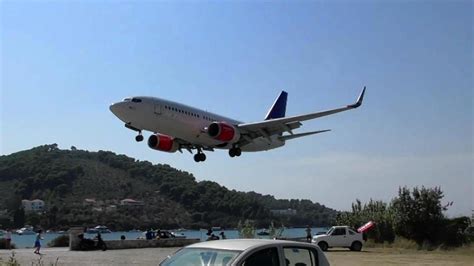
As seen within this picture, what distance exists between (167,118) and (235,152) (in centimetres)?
531

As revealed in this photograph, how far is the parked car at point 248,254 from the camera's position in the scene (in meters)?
7.72

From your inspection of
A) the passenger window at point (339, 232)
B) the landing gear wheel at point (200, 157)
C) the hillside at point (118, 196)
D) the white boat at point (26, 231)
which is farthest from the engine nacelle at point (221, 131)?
the white boat at point (26, 231)

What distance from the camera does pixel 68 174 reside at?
414 ft

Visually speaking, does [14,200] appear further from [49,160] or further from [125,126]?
[125,126]

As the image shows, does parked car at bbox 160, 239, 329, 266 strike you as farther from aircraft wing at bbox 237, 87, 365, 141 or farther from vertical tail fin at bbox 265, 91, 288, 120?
vertical tail fin at bbox 265, 91, 288, 120

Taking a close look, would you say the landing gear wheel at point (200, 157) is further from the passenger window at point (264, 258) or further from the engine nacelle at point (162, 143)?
the passenger window at point (264, 258)

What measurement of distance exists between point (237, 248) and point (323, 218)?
11437 centimetres

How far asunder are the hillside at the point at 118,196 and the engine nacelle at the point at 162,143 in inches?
2260

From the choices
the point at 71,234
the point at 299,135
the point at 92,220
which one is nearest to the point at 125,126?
the point at 71,234

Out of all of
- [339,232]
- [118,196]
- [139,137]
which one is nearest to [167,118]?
[139,137]

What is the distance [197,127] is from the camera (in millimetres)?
34312

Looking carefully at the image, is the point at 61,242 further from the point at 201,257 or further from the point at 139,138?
the point at 201,257

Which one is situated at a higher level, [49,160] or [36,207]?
[49,160]

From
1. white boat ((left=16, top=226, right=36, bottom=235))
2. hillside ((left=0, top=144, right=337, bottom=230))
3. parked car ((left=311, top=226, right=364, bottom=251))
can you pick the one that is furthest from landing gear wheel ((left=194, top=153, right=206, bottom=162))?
white boat ((left=16, top=226, right=36, bottom=235))
